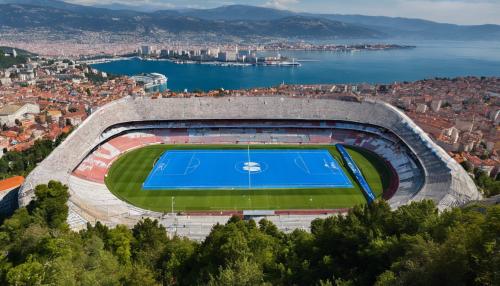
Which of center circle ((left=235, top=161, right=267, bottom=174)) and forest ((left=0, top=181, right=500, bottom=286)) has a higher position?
forest ((left=0, top=181, right=500, bottom=286))

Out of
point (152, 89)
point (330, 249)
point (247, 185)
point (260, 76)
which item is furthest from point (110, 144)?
point (260, 76)

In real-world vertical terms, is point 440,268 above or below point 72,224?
above

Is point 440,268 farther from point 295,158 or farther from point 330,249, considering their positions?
point 295,158

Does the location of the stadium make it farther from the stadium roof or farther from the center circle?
the stadium roof

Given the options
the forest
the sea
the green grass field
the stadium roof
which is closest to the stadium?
the green grass field

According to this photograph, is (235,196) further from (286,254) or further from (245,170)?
(286,254)

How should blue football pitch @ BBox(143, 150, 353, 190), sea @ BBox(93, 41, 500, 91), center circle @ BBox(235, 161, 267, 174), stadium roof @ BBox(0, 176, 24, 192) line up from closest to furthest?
stadium roof @ BBox(0, 176, 24, 192)
blue football pitch @ BBox(143, 150, 353, 190)
center circle @ BBox(235, 161, 267, 174)
sea @ BBox(93, 41, 500, 91)

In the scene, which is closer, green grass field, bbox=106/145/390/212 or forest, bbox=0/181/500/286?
forest, bbox=0/181/500/286

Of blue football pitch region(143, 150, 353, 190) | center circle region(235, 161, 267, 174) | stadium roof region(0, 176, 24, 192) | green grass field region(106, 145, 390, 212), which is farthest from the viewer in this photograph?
center circle region(235, 161, 267, 174)

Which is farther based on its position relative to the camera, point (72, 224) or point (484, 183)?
point (484, 183)
